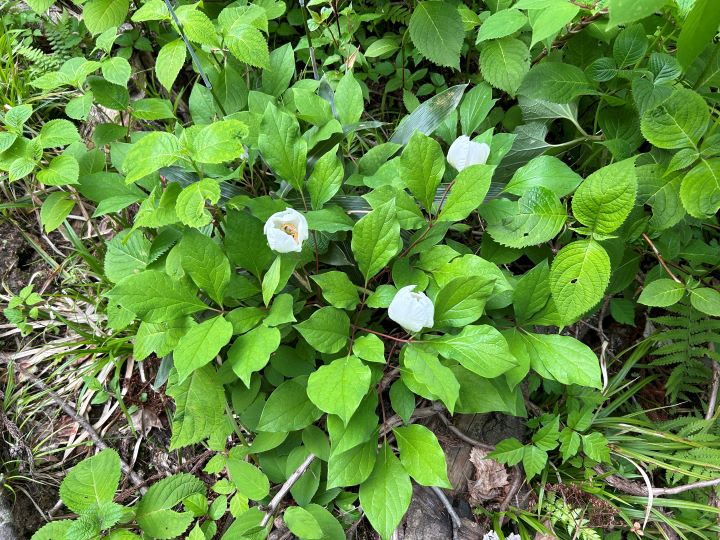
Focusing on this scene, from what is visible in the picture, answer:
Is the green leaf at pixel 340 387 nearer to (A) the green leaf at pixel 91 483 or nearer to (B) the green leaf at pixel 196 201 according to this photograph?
(B) the green leaf at pixel 196 201

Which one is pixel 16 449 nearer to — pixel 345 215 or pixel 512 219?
pixel 345 215

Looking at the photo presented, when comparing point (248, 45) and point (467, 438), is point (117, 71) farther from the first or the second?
point (467, 438)

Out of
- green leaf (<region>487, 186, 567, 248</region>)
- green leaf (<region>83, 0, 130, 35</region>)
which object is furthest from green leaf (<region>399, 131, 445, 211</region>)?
green leaf (<region>83, 0, 130, 35</region>)

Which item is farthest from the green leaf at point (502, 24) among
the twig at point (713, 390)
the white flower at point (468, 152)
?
the twig at point (713, 390)

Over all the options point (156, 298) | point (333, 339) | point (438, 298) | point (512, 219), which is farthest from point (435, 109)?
point (156, 298)

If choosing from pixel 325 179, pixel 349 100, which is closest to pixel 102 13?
pixel 349 100

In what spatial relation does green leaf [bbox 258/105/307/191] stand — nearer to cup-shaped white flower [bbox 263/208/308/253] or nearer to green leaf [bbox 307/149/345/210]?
green leaf [bbox 307/149/345/210]
